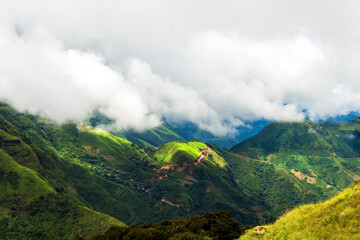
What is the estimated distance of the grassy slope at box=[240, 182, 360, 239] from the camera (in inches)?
1153

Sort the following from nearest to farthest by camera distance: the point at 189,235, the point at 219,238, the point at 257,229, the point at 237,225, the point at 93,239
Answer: the point at 257,229 → the point at 189,235 → the point at 219,238 → the point at 237,225 → the point at 93,239

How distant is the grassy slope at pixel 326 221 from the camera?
29284 millimetres

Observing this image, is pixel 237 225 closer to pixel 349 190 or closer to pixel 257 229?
pixel 257 229

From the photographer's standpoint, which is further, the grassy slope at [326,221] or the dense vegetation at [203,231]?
the dense vegetation at [203,231]

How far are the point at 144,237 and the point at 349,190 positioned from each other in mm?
59388

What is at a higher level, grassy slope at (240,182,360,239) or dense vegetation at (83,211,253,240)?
grassy slope at (240,182,360,239)

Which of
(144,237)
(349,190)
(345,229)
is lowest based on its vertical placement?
(144,237)

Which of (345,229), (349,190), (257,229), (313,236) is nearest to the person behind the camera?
(345,229)

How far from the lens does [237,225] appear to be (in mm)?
77750

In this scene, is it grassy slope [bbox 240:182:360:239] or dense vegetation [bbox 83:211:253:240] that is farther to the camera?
dense vegetation [bbox 83:211:253:240]

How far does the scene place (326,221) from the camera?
3209 cm

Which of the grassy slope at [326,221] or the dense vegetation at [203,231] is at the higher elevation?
the grassy slope at [326,221]

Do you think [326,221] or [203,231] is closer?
[326,221]

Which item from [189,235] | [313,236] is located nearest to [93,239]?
[189,235]
